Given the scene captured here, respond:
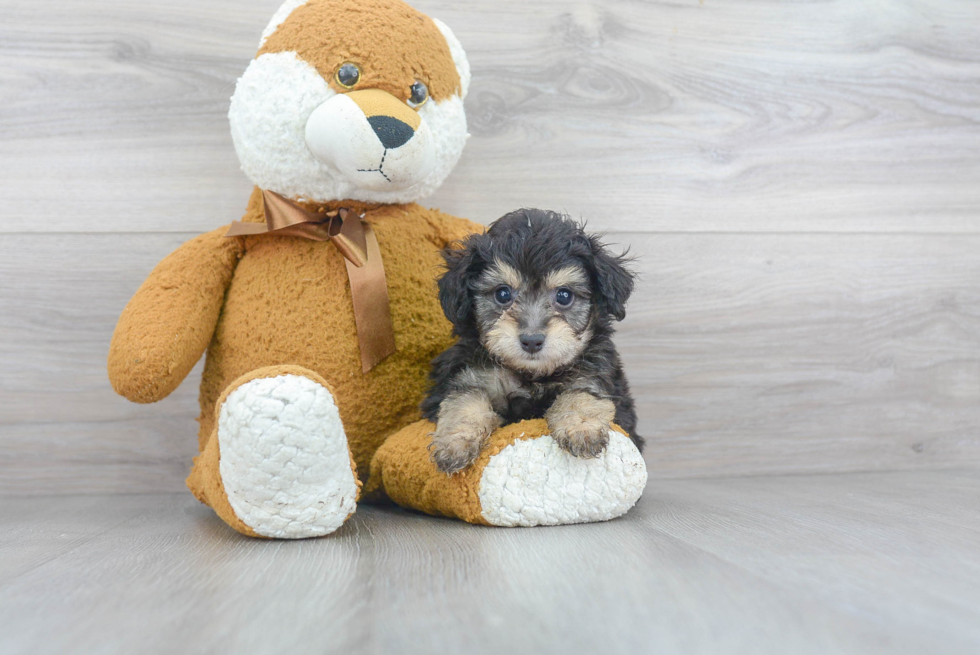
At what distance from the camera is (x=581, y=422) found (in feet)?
4.37

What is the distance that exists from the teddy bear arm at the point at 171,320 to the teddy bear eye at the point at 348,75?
17.6 inches

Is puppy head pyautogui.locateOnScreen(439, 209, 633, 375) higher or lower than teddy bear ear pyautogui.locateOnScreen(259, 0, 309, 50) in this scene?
lower

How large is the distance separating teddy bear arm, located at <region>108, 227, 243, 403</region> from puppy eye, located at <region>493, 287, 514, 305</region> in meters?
0.64

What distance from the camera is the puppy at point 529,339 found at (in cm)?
135

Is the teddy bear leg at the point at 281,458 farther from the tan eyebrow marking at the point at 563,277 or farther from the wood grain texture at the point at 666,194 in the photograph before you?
the wood grain texture at the point at 666,194

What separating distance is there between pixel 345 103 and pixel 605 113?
932 millimetres

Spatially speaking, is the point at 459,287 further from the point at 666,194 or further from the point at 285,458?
the point at 666,194

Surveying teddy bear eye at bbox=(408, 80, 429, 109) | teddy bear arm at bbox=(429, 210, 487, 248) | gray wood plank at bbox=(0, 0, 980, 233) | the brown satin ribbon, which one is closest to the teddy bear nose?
teddy bear eye at bbox=(408, 80, 429, 109)

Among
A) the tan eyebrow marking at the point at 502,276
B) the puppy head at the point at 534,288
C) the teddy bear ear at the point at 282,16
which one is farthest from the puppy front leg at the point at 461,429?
the teddy bear ear at the point at 282,16

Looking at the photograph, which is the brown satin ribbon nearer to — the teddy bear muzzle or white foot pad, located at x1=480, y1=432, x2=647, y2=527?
the teddy bear muzzle

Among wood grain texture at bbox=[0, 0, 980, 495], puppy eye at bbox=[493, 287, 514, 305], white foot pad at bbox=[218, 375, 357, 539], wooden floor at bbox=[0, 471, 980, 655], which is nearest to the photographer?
wooden floor at bbox=[0, 471, 980, 655]

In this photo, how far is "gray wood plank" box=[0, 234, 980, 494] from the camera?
1.99 m

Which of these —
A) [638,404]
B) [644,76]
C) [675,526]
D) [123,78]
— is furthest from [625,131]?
[123,78]

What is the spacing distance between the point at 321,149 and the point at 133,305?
1.70 ft
